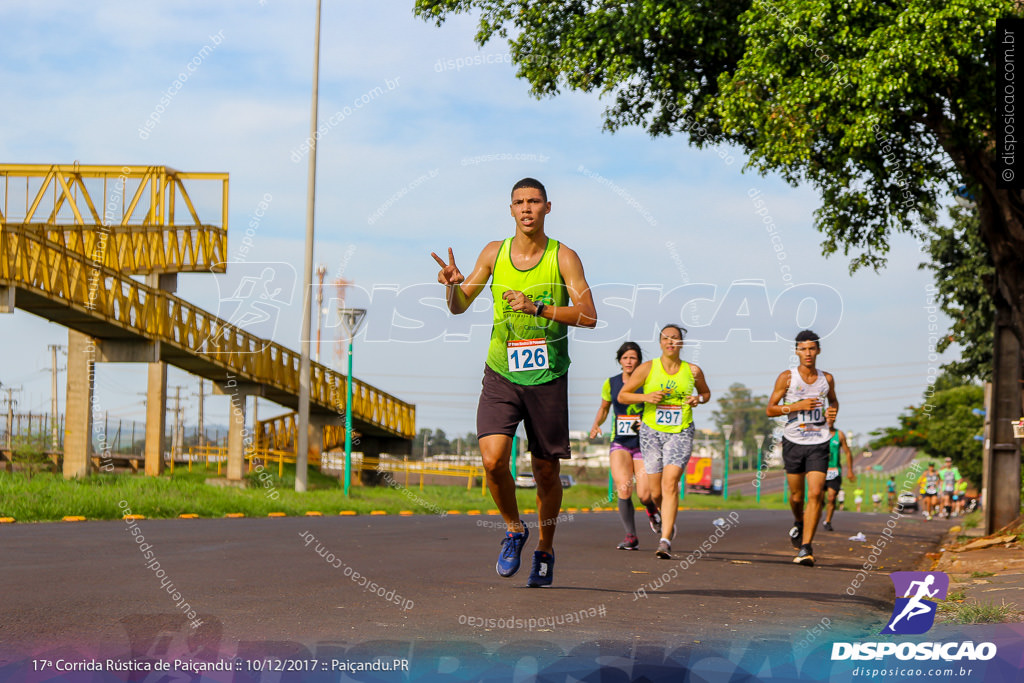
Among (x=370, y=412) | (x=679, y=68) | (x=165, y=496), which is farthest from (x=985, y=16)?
(x=370, y=412)

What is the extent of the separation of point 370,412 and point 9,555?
2722 cm

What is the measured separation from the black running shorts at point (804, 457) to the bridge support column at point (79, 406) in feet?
56.9

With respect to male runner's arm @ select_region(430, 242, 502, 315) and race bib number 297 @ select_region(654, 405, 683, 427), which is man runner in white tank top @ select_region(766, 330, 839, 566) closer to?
race bib number 297 @ select_region(654, 405, 683, 427)

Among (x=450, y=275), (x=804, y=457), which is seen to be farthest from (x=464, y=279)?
(x=804, y=457)

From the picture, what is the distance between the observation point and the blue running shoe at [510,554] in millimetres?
6832

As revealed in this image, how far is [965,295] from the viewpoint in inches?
1283

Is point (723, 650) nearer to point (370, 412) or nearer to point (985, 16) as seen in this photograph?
point (985, 16)

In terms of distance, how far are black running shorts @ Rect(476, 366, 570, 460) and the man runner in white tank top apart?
4628mm

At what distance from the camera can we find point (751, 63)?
14.0 metres

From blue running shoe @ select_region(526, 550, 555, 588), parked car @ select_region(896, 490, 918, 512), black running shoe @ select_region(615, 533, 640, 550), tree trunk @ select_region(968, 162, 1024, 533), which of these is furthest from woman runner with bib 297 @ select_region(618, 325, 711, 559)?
parked car @ select_region(896, 490, 918, 512)

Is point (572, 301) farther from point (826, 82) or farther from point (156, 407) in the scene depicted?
point (156, 407)

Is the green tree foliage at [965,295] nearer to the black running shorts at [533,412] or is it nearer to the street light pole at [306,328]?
the street light pole at [306,328]

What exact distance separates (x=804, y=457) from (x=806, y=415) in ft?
1.27

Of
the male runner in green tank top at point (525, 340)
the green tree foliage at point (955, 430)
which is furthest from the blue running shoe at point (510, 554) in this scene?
the green tree foliage at point (955, 430)
